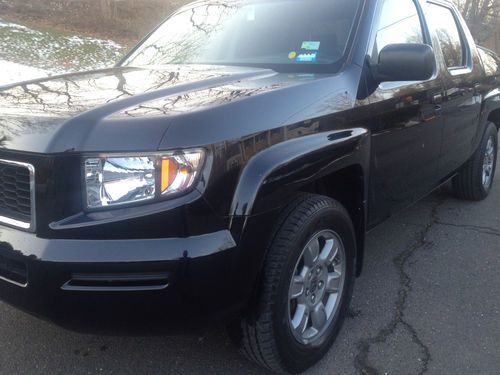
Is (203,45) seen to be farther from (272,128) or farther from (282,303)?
(282,303)

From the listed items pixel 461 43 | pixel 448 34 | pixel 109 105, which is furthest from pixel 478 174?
pixel 109 105

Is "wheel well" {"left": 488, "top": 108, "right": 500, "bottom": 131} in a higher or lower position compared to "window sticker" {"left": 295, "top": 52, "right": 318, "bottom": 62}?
lower

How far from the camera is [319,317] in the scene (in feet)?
8.45

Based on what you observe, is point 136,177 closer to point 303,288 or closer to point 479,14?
point 303,288

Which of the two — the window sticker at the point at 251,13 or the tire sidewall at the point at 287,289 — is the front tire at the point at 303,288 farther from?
the window sticker at the point at 251,13

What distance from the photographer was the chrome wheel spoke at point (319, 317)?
255 cm

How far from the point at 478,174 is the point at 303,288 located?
3339mm

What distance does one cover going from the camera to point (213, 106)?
1.98 m

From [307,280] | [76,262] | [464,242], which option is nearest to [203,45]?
[307,280]

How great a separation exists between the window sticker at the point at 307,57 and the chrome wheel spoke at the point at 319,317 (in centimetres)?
134

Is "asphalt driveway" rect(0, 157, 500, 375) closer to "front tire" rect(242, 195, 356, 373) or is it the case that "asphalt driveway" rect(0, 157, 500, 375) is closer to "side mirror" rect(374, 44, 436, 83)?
"front tire" rect(242, 195, 356, 373)

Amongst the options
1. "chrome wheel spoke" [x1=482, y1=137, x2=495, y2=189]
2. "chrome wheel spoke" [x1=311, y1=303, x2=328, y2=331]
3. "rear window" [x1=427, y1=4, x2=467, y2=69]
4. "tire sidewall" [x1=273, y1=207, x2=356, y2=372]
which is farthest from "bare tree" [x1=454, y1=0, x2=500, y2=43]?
"chrome wheel spoke" [x1=311, y1=303, x2=328, y2=331]

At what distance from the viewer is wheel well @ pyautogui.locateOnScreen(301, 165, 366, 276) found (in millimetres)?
2703

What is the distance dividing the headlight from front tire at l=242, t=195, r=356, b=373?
515mm
